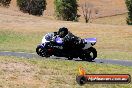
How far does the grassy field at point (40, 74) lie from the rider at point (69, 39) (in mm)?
5721

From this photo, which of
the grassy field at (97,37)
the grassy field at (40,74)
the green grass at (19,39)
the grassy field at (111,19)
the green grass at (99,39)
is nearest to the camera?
the grassy field at (40,74)

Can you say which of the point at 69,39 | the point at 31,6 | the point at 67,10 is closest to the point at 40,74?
the point at 69,39

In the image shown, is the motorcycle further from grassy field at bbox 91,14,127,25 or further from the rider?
grassy field at bbox 91,14,127,25

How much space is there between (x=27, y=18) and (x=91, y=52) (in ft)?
143

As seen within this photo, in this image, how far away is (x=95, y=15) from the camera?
123438mm

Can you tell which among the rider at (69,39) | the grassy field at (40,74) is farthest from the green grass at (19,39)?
the grassy field at (40,74)

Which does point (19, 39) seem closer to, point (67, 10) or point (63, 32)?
point (63, 32)

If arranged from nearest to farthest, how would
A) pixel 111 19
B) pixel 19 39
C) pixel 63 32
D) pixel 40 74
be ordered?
1. pixel 40 74
2. pixel 63 32
3. pixel 19 39
4. pixel 111 19

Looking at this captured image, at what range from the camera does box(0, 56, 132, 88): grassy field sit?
1512 centimetres

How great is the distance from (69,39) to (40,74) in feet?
29.3

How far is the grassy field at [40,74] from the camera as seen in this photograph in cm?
1512

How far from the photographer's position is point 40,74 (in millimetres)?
16438

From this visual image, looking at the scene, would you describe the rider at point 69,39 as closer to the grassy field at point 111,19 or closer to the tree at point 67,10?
the tree at point 67,10

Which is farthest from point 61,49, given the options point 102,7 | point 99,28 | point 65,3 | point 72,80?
point 102,7
